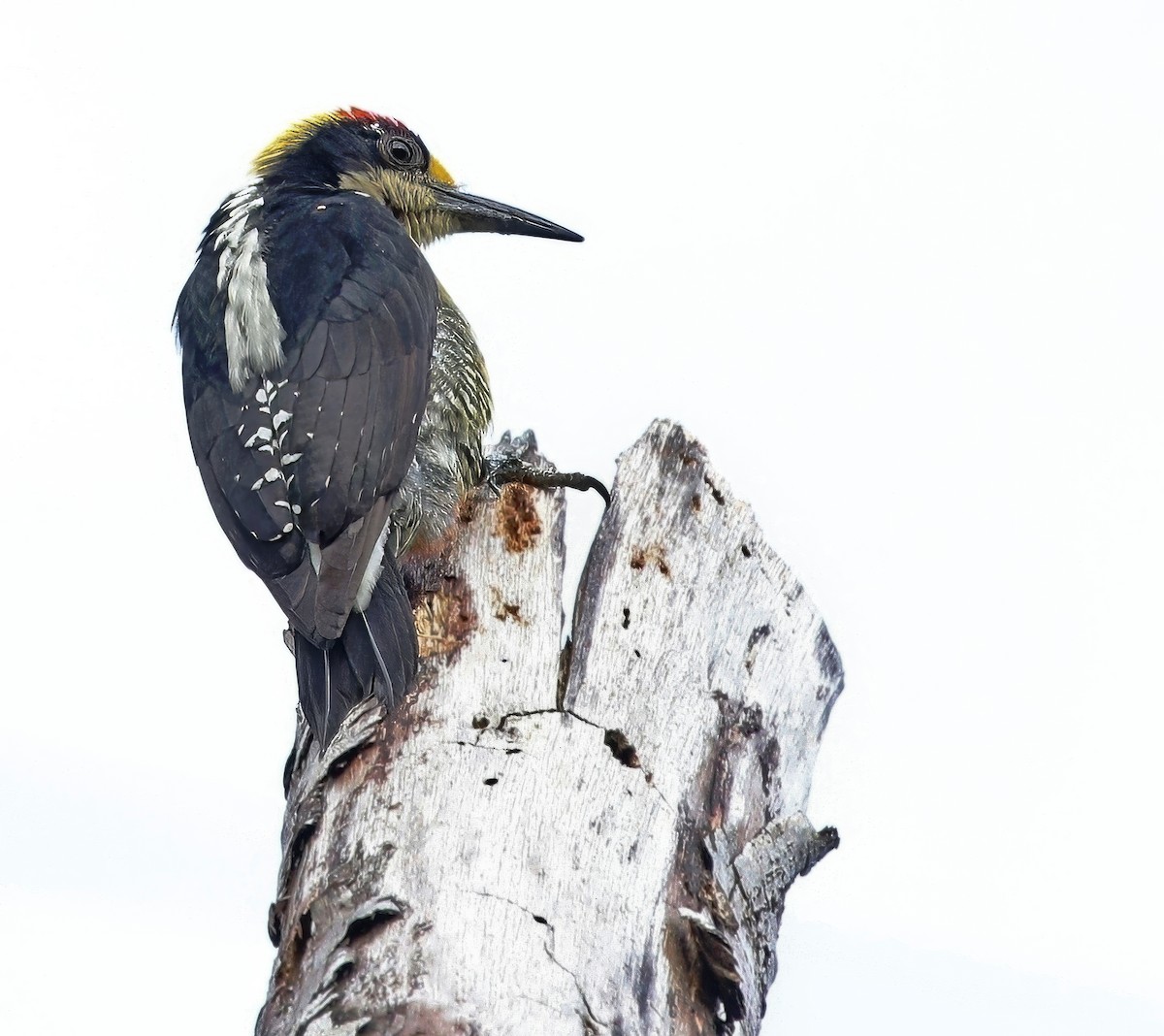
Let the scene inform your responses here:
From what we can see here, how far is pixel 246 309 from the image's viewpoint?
10.5 feet

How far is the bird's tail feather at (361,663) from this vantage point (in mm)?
2561

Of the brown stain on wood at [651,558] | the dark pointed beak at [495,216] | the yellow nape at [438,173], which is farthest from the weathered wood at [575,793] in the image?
the yellow nape at [438,173]

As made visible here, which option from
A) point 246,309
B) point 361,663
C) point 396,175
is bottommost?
point 361,663

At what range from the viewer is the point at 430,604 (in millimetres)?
2818

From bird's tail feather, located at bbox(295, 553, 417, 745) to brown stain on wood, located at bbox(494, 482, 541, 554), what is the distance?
0.25m

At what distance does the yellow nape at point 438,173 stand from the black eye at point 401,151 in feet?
0.18

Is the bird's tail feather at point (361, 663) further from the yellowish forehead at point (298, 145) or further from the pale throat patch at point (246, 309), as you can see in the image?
the yellowish forehead at point (298, 145)

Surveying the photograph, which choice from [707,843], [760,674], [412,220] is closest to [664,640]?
[760,674]

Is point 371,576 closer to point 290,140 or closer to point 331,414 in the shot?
point 331,414

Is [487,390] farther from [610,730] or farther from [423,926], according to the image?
[423,926]

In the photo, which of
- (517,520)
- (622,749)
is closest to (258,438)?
(517,520)

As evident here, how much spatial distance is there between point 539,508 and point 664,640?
1.60ft

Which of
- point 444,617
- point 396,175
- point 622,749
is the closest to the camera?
point 622,749

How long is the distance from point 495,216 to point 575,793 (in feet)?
7.61
